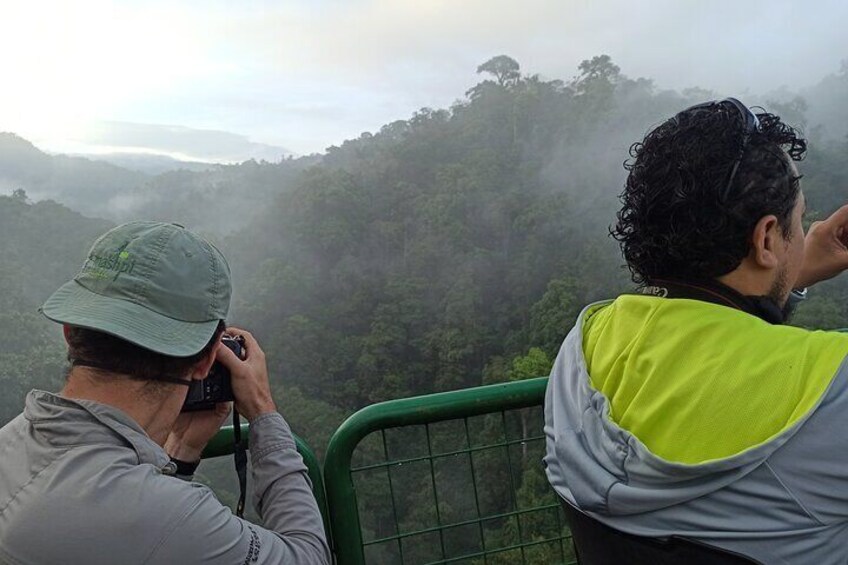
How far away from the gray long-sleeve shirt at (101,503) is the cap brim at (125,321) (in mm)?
111

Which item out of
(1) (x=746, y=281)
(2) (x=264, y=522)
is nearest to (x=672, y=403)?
(1) (x=746, y=281)

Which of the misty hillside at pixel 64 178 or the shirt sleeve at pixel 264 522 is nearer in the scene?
the shirt sleeve at pixel 264 522

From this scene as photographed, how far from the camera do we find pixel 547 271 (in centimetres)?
3192

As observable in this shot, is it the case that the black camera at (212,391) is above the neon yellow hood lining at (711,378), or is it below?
below

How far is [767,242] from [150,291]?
0.97m

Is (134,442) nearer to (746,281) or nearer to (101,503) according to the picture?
(101,503)

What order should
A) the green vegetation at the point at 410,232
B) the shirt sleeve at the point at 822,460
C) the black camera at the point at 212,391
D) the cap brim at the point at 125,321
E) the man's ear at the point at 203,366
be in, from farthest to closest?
1. the green vegetation at the point at 410,232
2. the black camera at the point at 212,391
3. the man's ear at the point at 203,366
4. the cap brim at the point at 125,321
5. the shirt sleeve at the point at 822,460

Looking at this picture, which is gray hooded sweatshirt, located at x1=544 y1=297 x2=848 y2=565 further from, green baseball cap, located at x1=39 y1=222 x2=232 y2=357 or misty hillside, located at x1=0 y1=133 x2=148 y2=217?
misty hillside, located at x1=0 y1=133 x2=148 y2=217

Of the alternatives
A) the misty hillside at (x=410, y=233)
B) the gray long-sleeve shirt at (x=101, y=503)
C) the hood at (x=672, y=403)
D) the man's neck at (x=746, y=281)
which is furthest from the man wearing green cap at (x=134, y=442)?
the misty hillside at (x=410, y=233)

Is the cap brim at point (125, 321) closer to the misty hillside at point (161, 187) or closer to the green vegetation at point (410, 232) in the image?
the green vegetation at point (410, 232)

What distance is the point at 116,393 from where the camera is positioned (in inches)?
38.6

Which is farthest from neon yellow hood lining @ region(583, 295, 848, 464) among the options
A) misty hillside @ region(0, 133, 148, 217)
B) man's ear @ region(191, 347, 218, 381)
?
misty hillside @ region(0, 133, 148, 217)

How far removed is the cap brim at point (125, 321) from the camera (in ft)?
3.14

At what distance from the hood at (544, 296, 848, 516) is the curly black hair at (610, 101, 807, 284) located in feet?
0.31
